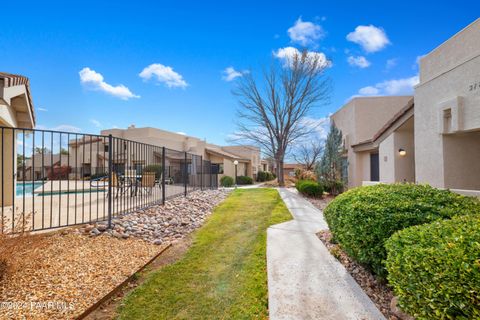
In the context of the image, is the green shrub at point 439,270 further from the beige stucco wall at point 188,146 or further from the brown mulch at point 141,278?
the beige stucco wall at point 188,146

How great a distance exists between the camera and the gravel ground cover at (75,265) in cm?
257

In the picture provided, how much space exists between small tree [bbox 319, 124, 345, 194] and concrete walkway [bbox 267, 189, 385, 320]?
10277 millimetres

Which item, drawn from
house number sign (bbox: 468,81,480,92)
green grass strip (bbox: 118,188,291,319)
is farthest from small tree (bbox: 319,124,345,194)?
green grass strip (bbox: 118,188,291,319)

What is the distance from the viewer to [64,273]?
10.5 ft

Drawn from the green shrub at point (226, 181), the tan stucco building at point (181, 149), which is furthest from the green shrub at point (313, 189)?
the tan stucco building at point (181, 149)

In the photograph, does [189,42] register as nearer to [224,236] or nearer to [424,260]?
[224,236]

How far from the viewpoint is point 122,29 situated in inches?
390

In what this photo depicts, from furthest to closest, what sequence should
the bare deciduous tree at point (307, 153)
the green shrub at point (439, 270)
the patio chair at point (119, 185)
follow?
the bare deciduous tree at point (307, 153) < the patio chair at point (119, 185) < the green shrub at point (439, 270)

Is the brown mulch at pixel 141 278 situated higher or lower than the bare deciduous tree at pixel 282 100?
lower

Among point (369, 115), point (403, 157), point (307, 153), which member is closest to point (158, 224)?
point (403, 157)

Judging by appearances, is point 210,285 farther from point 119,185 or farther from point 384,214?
point 119,185

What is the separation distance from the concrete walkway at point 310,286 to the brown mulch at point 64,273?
2208mm

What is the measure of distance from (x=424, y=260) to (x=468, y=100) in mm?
6187

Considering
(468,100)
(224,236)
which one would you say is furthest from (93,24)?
(468,100)
